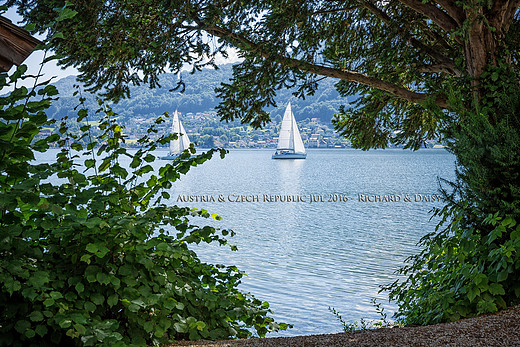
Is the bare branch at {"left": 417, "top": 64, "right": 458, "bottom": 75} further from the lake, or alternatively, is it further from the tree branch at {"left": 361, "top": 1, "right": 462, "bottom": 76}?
the lake

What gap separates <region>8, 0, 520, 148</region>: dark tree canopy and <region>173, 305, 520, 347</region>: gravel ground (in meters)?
2.39

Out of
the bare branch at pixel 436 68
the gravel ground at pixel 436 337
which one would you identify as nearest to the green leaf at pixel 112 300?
the gravel ground at pixel 436 337

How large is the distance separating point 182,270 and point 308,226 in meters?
15.9

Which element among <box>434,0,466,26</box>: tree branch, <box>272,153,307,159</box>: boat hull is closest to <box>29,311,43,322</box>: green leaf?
<box>434,0,466,26</box>: tree branch

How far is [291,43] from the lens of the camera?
22.7ft

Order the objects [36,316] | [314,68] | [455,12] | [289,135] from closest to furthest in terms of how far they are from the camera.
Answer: [36,316] → [455,12] → [314,68] → [289,135]

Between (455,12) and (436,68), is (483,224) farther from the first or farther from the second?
(436,68)

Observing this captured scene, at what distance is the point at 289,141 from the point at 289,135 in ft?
7.82

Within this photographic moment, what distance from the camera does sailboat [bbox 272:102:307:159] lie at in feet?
215

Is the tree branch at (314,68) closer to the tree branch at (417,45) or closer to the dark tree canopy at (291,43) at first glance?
the dark tree canopy at (291,43)

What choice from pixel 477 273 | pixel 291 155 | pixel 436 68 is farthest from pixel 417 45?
pixel 291 155

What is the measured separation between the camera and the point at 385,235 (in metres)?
17.0

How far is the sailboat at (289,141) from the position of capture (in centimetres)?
6550

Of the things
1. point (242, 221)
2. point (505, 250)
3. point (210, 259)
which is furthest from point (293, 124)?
point (505, 250)
